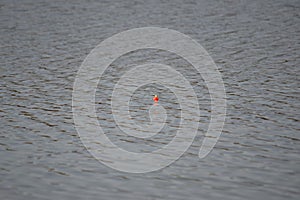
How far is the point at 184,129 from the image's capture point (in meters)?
21.2

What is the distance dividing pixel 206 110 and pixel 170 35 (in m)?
17.0

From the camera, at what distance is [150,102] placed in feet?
81.3

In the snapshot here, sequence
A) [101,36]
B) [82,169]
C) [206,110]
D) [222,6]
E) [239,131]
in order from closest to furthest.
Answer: [82,169] → [239,131] → [206,110] → [101,36] → [222,6]

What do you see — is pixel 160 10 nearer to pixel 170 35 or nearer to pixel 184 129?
pixel 170 35

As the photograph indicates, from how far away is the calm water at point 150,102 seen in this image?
1634 cm

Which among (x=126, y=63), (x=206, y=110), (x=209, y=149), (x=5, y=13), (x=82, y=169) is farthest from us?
(x=5, y=13)

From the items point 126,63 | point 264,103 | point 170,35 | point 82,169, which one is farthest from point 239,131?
point 170,35

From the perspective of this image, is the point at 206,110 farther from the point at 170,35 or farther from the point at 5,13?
the point at 5,13

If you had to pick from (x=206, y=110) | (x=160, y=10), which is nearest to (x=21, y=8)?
(x=160, y=10)

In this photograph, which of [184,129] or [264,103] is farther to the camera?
[264,103]

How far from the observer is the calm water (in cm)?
1634

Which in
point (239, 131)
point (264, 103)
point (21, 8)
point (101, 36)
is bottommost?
point (239, 131)

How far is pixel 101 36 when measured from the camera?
127ft

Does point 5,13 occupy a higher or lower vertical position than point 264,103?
higher
